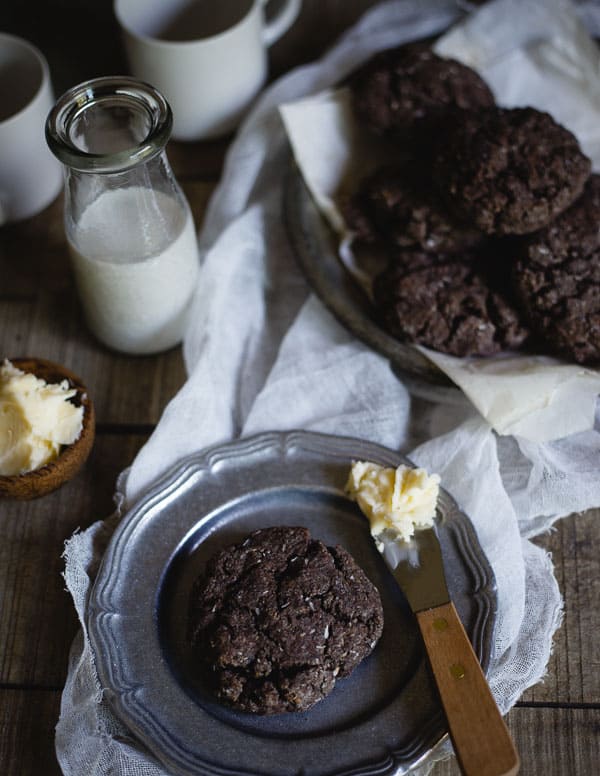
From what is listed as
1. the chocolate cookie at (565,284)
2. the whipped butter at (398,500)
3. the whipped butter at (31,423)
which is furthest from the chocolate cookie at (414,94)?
the whipped butter at (31,423)

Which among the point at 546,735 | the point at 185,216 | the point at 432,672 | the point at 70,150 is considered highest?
the point at 70,150

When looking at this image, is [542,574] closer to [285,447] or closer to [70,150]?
[285,447]

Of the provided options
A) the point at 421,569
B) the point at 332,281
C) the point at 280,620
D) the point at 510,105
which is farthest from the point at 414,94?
the point at 280,620

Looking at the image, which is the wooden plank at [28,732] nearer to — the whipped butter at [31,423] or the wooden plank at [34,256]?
the whipped butter at [31,423]

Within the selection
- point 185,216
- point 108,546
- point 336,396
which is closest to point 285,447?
point 336,396

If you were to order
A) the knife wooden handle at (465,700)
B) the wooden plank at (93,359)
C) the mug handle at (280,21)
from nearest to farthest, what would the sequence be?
the knife wooden handle at (465,700)
the wooden plank at (93,359)
the mug handle at (280,21)

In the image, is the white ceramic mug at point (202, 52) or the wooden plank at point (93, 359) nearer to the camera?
the wooden plank at point (93, 359)

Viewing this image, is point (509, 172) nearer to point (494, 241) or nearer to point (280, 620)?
point (494, 241)
